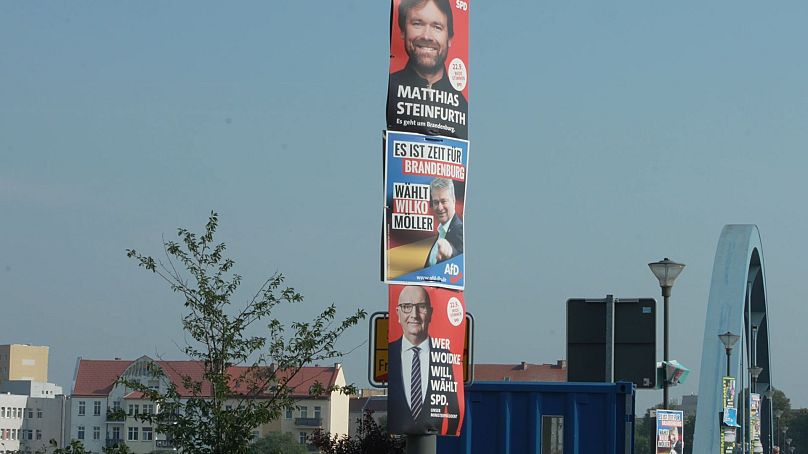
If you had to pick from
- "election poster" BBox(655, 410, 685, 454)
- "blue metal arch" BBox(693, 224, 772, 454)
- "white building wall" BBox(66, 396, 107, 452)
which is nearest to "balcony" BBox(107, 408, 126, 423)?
"election poster" BBox(655, 410, 685, 454)

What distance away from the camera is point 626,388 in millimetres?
16469

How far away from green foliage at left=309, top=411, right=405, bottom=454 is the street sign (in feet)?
33.5

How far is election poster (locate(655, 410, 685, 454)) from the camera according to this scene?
22.5 m

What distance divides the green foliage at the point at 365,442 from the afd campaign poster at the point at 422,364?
10444 mm

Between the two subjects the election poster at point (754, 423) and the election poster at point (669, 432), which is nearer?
the election poster at point (669, 432)

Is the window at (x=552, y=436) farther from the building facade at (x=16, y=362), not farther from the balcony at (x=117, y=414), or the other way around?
the building facade at (x=16, y=362)

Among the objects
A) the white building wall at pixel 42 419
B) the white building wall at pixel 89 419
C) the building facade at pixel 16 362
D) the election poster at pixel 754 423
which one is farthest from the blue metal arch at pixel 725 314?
the building facade at pixel 16 362

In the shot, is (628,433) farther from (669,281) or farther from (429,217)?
(669,281)

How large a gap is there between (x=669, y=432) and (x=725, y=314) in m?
35.4

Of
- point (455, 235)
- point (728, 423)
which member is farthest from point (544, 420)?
point (728, 423)

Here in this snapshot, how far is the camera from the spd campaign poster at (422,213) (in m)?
9.38

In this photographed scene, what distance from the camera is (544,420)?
1736 cm

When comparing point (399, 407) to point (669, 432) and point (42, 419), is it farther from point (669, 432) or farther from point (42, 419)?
point (42, 419)

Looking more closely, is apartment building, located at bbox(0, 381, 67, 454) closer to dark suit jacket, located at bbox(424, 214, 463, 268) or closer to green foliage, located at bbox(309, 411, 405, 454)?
green foliage, located at bbox(309, 411, 405, 454)
